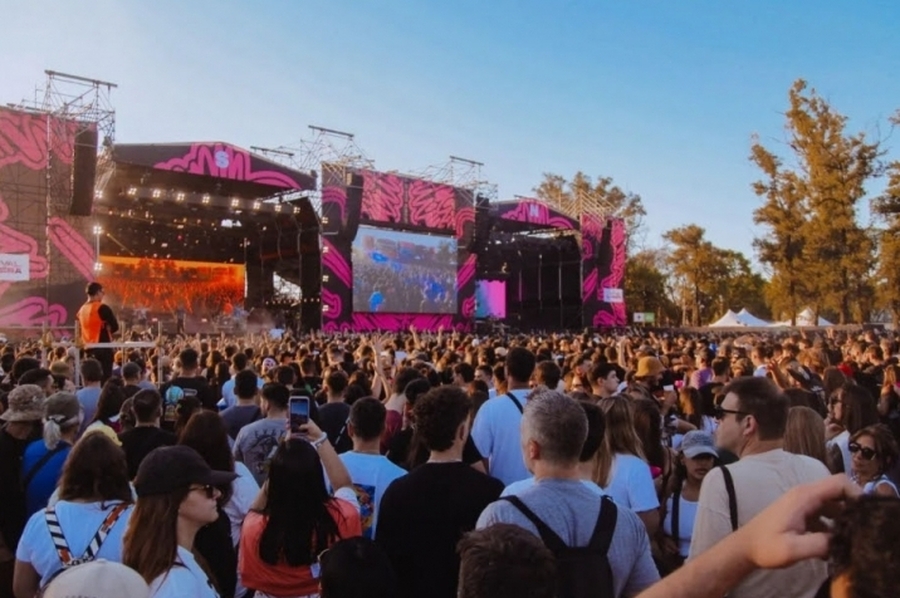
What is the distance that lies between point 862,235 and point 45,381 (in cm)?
3133

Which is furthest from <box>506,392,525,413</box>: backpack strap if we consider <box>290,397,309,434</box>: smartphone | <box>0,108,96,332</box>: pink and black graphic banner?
<box>0,108,96,332</box>: pink and black graphic banner

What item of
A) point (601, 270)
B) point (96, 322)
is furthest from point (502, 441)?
point (601, 270)

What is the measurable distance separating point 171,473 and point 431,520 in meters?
0.90

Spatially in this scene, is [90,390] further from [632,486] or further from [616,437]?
[632,486]

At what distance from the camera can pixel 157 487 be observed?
220cm

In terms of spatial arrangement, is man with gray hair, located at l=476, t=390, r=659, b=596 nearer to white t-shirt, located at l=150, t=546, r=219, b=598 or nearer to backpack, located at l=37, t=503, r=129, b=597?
white t-shirt, located at l=150, t=546, r=219, b=598

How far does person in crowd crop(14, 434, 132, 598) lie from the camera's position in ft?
8.29

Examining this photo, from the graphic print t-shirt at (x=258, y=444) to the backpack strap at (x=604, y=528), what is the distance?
8.16 ft

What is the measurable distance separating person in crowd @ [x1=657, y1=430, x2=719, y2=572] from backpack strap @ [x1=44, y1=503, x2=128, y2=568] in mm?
2258

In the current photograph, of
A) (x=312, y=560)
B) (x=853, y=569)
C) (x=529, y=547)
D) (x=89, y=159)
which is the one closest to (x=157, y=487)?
(x=312, y=560)

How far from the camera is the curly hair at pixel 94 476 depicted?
8.57ft

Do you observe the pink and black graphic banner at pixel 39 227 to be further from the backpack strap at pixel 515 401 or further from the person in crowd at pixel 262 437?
the backpack strap at pixel 515 401

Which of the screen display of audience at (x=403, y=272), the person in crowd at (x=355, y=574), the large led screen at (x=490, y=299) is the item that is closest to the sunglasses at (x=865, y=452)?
the person in crowd at (x=355, y=574)

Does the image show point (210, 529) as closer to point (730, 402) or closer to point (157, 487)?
point (157, 487)
